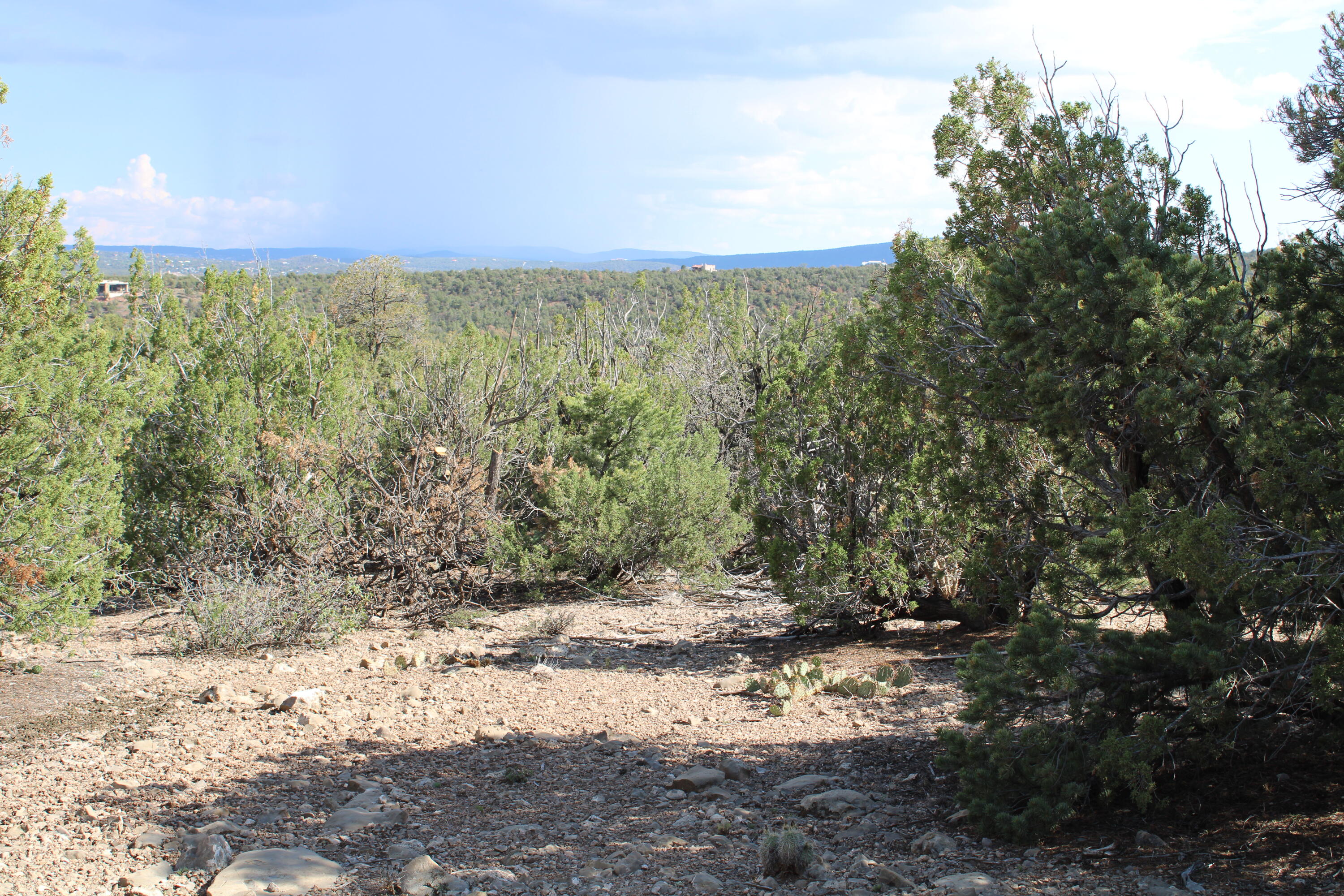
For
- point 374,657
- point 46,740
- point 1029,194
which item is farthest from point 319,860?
point 1029,194

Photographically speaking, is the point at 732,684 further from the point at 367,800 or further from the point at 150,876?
the point at 150,876

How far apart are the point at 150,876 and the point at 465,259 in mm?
31891

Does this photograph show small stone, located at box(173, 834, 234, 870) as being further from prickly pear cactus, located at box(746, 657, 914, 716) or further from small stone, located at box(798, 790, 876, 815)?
prickly pear cactus, located at box(746, 657, 914, 716)

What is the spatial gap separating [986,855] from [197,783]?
13.1 feet

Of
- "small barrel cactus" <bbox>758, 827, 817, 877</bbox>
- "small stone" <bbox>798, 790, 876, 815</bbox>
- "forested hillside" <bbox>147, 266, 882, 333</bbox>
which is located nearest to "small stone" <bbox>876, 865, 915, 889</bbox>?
"small barrel cactus" <bbox>758, 827, 817, 877</bbox>

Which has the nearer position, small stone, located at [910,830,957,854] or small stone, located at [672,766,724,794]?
small stone, located at [910,830,957,854]

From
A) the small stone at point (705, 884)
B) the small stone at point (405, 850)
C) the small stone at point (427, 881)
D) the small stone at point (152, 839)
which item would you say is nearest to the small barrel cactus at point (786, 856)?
the small stone at point (705, 884)

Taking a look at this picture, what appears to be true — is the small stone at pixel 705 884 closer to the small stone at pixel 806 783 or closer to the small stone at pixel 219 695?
the small stone at pixel 806 783

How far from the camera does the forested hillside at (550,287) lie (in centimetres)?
4000

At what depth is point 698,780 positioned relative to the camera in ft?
16.1

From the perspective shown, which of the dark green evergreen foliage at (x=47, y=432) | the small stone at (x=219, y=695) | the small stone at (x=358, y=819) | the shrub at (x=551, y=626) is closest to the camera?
the small stone at (x=358, y=819)

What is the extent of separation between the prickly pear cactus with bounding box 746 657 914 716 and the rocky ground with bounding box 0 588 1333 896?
4.8 inches

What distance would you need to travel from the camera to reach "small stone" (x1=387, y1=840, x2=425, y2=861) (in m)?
3.97

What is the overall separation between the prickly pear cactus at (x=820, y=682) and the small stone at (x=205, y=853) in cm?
365
